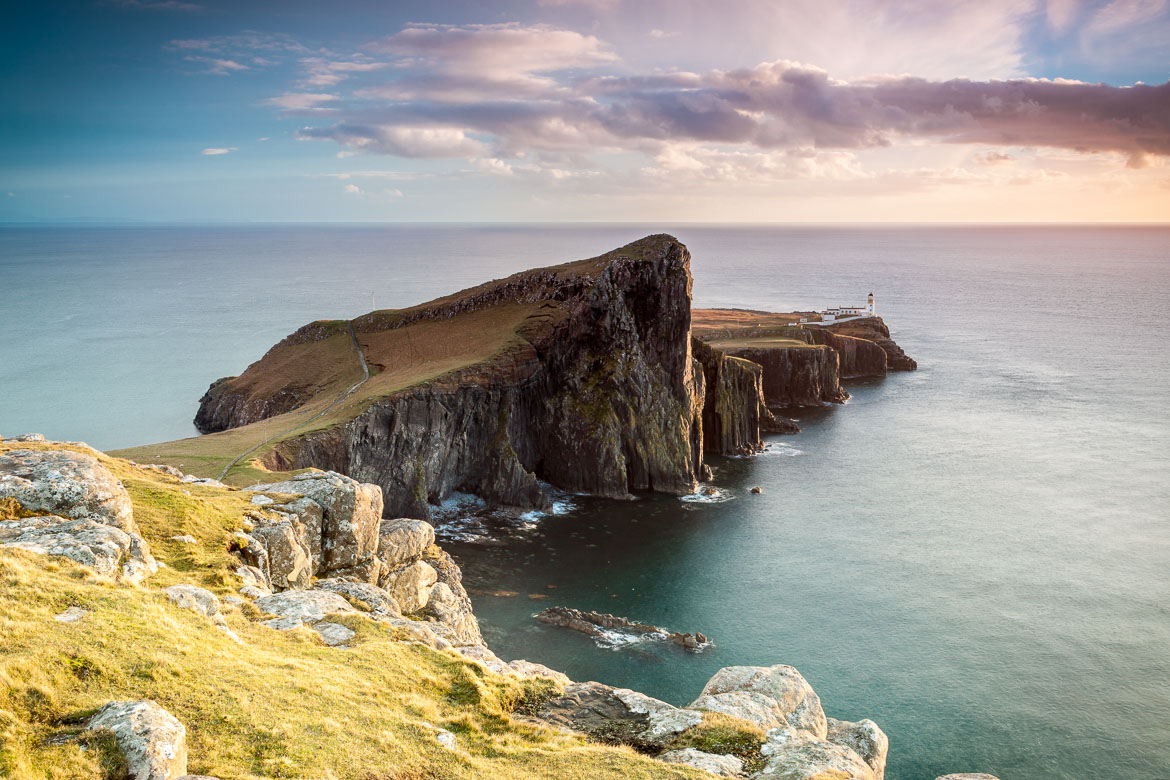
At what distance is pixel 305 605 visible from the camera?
30469mm

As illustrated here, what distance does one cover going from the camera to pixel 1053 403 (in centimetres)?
13488

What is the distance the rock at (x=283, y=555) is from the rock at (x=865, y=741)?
79.2 feet

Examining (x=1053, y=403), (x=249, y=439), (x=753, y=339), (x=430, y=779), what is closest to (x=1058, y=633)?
(x=430, y=779)

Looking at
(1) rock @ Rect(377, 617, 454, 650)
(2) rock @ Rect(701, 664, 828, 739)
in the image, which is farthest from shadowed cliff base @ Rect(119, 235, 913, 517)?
(2) rock @ Rect(701, 664, 828, 739)

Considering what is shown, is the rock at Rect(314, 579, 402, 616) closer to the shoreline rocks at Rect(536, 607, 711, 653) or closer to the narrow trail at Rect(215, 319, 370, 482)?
the shoreline rocks at Rect(536, 607, 711, 653)

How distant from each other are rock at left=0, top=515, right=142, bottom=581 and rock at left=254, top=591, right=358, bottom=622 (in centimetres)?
525

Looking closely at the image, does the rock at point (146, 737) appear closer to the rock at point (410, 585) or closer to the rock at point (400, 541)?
the rock at point (410, 585)

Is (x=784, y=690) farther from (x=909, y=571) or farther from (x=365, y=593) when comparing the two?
(x=909, y=571)

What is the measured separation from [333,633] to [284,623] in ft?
5.94

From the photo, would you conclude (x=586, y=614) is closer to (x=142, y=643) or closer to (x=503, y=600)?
(x=503, y=600)

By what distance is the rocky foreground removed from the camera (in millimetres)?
17234

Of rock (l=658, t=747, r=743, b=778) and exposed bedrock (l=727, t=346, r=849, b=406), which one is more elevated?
rock (l=658, t=747, r=743, b=778)

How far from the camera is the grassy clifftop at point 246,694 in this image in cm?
1673

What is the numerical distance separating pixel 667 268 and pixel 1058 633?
6230cm
